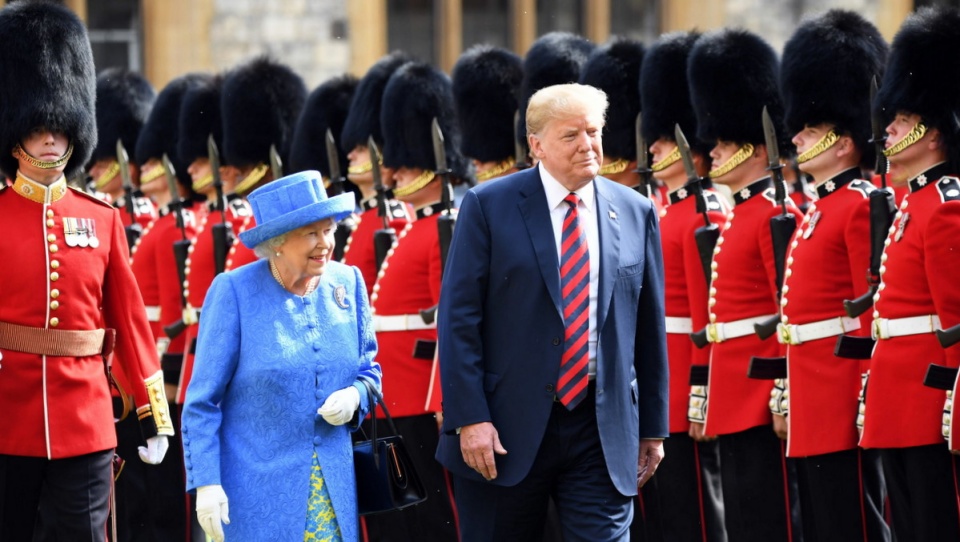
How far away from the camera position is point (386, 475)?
177 inches

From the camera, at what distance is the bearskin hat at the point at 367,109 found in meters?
7.92

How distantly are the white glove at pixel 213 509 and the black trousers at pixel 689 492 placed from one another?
234cm

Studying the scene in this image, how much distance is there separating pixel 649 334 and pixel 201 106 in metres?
4.71

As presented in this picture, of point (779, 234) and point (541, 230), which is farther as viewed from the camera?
point (779, 234)

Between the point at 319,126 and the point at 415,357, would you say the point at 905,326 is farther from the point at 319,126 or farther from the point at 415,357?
the point at 319,126

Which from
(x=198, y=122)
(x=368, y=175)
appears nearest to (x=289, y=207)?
(x=368, y=175)

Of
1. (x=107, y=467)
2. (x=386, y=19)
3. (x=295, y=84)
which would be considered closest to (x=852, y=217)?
(x=107, y=467)

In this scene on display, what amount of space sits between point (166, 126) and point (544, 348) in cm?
501

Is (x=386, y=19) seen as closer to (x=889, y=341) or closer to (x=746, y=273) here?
(x=746, y=273)

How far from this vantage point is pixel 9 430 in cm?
501

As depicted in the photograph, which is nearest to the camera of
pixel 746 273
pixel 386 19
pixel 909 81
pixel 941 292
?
pixel 941 292

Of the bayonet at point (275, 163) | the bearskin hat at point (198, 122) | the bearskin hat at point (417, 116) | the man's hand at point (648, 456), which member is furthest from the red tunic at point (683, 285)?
the bearskin hat at point (198, 122)

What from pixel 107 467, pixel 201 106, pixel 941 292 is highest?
pixel 201 106

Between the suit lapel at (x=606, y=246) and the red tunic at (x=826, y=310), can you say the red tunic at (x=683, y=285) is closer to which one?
the red tunic at (x=826, y=310)
